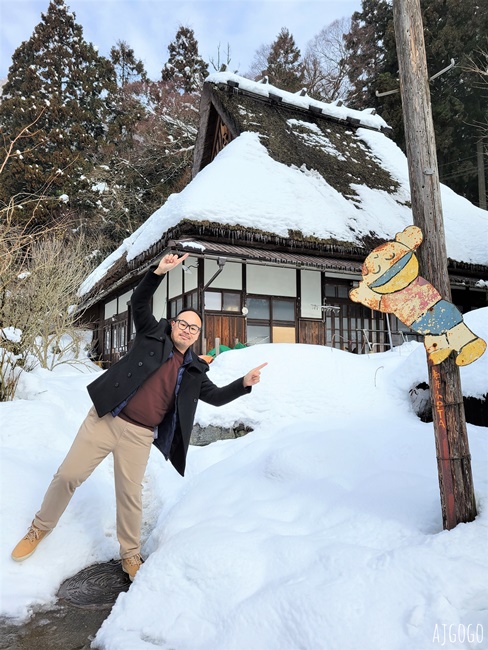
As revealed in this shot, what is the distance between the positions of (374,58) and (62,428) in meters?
24.5

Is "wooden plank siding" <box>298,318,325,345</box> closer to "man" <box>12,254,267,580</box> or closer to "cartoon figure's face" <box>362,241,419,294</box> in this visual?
"man" <box>12,254,267,580</box>

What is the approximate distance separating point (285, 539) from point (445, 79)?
23859mm

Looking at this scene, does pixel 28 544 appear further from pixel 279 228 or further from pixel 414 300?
pixel 279 228

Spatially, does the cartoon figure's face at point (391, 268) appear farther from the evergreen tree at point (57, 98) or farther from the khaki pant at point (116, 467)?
the evergreen tree at point (57, 98)

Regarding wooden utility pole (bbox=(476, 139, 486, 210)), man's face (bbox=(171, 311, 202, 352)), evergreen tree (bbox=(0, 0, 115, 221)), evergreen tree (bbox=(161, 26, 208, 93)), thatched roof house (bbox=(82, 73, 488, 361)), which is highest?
evergreen tree (bbox=(161, 26, 208, 93))

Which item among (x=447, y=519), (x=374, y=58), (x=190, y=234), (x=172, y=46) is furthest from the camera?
(x=172, y=46)

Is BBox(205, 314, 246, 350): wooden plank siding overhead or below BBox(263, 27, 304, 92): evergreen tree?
below

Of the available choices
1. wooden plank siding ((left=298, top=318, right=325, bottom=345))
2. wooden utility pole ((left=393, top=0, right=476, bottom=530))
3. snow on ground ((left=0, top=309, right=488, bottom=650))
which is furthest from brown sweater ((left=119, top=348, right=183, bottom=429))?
wooden plank siding ((left=298, top=318, right=325, bottom=345))

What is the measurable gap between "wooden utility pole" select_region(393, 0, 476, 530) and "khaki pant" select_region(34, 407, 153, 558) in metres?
1.75

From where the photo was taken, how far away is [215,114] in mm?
12844

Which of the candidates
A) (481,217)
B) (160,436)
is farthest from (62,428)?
(481,217)

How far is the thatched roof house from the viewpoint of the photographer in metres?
8.74

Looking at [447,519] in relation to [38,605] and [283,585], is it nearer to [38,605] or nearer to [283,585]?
[283,585]

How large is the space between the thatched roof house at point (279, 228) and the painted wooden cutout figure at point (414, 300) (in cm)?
528
